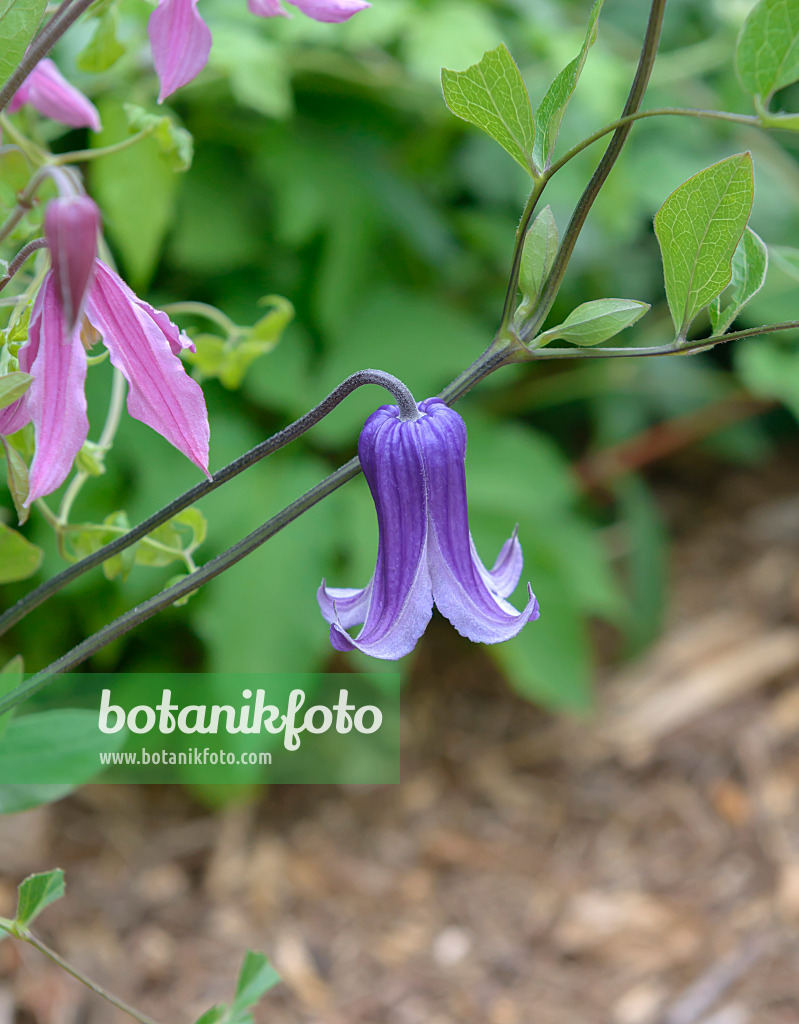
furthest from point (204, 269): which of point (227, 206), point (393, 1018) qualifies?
point (393, 1018)

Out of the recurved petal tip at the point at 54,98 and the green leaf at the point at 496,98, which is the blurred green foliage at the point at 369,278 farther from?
the green leaf at the point at 496,98

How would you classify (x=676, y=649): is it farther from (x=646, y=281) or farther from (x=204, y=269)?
(x=204, y=269)

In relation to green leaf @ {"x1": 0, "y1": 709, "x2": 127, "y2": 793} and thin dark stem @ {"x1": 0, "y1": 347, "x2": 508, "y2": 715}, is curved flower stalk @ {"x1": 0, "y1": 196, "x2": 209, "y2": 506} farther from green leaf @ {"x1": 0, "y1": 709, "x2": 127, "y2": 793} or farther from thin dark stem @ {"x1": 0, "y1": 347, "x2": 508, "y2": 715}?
green leaf @ {"x1": 0, "y1": 709, "x2": 127, "y2": 793}

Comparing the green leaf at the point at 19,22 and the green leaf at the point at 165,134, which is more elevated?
the green leaf at the point at 165,134

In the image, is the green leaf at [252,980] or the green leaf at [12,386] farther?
the green leaf at [252,980]

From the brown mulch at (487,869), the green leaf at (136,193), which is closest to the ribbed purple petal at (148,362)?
the green leaf at (136,193)

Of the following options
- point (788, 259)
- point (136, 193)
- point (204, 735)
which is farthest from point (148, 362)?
point (204, 735)
